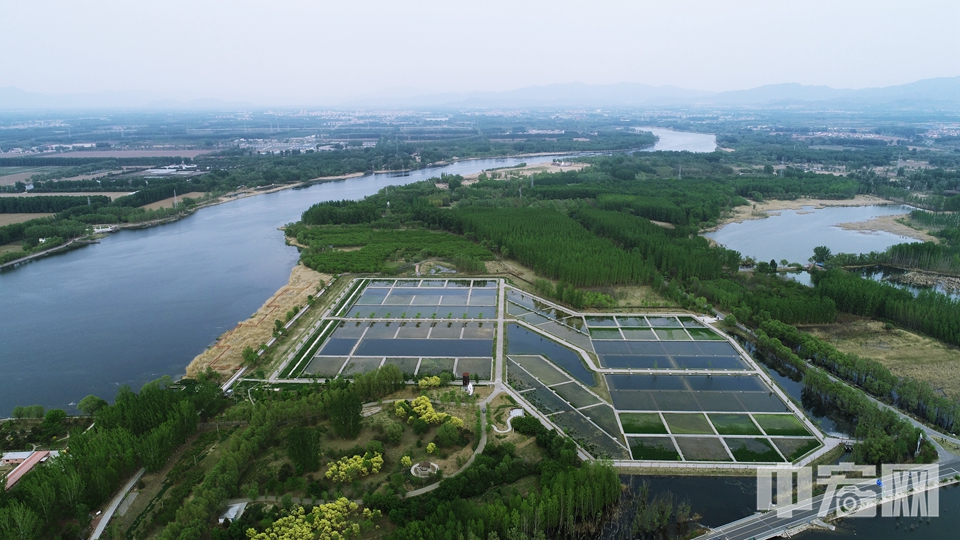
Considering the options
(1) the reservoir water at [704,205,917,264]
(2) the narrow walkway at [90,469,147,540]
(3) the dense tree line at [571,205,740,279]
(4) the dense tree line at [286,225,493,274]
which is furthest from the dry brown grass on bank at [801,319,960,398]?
(2) the narrow walkway at [90,469,147,540]

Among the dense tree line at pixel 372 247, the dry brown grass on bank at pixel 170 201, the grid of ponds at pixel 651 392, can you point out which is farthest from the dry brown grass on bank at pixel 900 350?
the dry brown grass on bank at pixel 170 201

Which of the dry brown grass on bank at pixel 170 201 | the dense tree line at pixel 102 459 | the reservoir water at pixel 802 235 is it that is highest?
the dry brown grass on bank at pixel 170 201

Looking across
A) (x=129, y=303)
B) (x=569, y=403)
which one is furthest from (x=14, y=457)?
(x=569, y=403)

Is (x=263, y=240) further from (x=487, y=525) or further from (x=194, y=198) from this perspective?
(x=487, y=525)

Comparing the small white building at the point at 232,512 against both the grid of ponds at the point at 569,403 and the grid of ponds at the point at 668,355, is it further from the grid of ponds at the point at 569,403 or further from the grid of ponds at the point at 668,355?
the grid of ponds at the point at 668,355

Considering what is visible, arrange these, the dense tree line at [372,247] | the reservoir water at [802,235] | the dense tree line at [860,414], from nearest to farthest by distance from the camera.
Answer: the dense tree line at [860,414]
the dense tree line at [372,247]
the reservoir water at [802,235]
